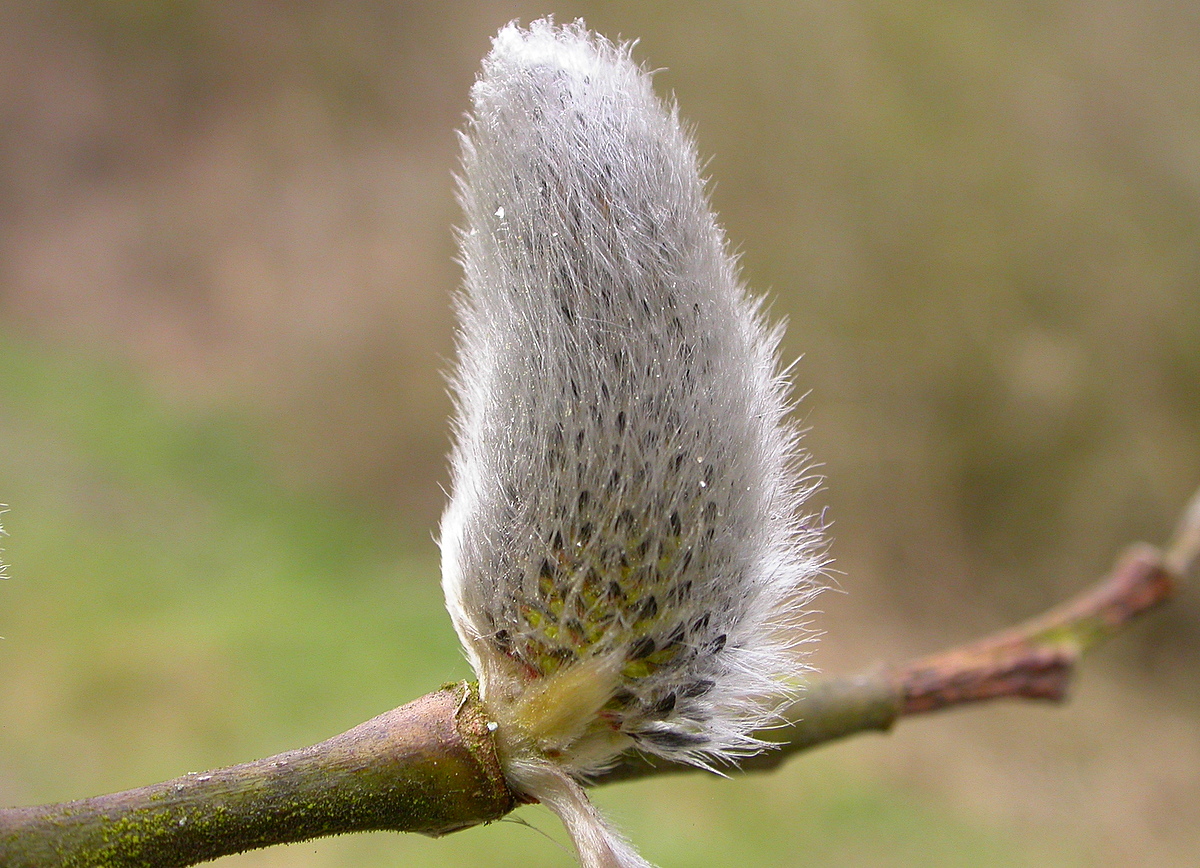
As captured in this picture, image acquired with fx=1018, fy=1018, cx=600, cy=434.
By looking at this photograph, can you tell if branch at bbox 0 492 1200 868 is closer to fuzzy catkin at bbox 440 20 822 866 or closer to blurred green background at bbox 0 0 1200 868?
fuzzy catkin at bbox 440 20 822 866

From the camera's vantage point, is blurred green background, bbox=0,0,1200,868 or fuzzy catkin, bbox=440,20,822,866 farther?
blurred green background, bbox=0,0,1200,868

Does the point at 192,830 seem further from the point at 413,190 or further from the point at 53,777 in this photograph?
the point at 413,190

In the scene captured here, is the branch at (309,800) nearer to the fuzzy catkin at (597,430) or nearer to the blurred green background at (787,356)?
the fuzzy catkin at (597,430)

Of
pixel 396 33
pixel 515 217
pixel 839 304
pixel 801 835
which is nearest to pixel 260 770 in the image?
pixel 515 217

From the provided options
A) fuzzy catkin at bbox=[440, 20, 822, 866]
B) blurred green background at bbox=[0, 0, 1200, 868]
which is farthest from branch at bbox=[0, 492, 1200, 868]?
blurred green background at bbox=[0, 0, 1200, 868]

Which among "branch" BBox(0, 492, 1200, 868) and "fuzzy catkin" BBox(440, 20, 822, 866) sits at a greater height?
"fuzzy catkin" BBox(440, 20, 822, 866)

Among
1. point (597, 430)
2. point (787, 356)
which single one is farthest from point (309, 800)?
point (787, 356)
